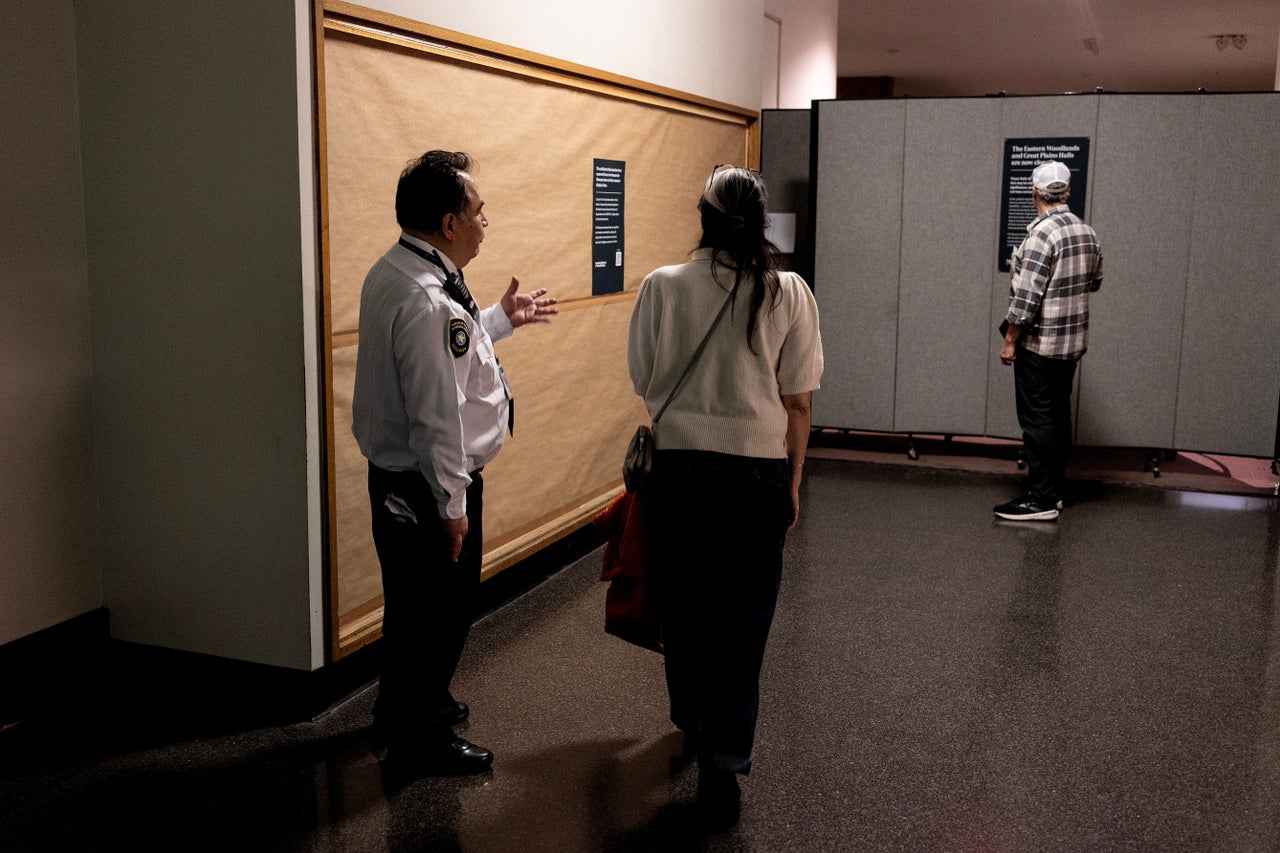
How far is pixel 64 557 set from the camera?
348 centimetres

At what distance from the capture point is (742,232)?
9.19 ft

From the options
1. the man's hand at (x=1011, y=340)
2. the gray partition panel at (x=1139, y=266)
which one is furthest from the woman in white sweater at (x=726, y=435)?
the gray partition panel at (x=1139, y=266)

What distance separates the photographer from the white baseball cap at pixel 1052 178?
570 cm

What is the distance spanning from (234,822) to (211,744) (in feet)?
1.53

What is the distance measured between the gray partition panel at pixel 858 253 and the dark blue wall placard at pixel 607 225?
2.40 metres

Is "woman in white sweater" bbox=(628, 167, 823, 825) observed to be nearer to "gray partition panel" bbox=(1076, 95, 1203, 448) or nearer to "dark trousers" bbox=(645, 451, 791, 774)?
"dark trousers" bbox=(645, 451, 791, 774)

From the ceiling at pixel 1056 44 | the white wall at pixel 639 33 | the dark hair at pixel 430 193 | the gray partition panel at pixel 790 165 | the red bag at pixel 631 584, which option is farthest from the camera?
the ceiling at pixel 1056 44

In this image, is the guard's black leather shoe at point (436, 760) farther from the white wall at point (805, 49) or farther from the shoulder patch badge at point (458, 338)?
the white wall at point (805, 49)

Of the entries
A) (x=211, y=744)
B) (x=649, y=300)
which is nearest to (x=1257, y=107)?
(x=649, y=300)

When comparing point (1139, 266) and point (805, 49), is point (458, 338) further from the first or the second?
point (805, 49)

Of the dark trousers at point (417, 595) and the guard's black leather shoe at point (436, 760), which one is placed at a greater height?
the dark trousers at point (417, 595)

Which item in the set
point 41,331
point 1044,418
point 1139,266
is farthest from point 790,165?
point 41,331

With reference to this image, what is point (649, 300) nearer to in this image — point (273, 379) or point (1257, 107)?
point (273, 379)

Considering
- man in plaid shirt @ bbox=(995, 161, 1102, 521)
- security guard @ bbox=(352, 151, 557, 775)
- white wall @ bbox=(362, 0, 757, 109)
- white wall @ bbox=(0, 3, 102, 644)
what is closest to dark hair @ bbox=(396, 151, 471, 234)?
security guard @ bbox=(352, 151, 557, 775)
